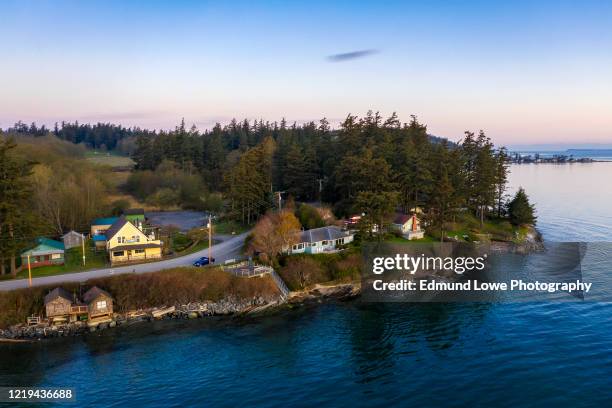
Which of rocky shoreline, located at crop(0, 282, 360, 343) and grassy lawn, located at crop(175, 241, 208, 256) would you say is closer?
rocky shoreline, located at crop(0, 282, 360, 343)

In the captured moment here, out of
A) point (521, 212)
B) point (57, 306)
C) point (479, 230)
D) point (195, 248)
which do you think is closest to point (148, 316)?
point (57, 306)

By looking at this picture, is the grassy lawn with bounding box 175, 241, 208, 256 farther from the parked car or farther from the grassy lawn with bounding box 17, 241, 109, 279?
the grassy lawn with bounding box 17, 241, 109, 279

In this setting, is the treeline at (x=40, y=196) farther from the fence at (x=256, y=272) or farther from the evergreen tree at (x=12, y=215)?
the fence at (x=256, y=272)

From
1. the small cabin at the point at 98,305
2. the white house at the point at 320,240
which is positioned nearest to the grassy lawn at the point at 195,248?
the white house at the point at 320,240

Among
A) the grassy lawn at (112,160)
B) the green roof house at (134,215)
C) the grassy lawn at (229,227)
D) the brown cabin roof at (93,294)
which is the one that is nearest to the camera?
the brown cabin roof at (93,294)

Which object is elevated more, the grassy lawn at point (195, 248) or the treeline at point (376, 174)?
the treeline at point (376, 174)

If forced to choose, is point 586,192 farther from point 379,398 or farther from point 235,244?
point 379,398

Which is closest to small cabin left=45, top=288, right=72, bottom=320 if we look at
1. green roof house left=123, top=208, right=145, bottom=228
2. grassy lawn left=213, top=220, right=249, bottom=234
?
grassy lawn left=213, top=220, right=249, bottom=234

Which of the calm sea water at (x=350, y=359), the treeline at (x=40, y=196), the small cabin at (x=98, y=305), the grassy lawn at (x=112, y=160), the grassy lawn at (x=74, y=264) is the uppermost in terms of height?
the grassy lawn at (x=112, y=160)
